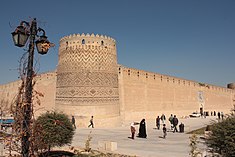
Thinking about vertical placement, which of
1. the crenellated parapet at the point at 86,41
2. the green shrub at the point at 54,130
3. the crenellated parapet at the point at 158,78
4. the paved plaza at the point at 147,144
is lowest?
the paved plaza at the point at 147,144

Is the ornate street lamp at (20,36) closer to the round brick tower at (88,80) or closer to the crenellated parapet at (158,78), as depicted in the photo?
the round brick tower at (88,80)

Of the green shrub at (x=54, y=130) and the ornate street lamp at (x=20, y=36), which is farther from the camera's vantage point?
the green shrub at (x=54, y=130)

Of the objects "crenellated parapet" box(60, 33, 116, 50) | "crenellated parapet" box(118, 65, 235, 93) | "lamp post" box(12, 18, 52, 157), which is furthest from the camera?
"crenellated parapet" box(118, 65, 235, 93)

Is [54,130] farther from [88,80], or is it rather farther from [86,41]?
[86,41]

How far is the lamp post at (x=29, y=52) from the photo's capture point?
3064mm

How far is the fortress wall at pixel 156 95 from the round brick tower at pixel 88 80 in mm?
3559

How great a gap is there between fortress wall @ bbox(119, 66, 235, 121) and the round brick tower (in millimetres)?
3559

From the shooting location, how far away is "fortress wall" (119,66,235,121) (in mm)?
18094

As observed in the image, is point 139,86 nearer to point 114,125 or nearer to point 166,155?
point 114,125

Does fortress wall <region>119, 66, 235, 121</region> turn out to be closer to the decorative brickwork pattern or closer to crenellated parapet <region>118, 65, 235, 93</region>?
crenellated parapet <region>118, 65, 235, 93</region>

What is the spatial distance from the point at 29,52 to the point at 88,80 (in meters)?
9.95

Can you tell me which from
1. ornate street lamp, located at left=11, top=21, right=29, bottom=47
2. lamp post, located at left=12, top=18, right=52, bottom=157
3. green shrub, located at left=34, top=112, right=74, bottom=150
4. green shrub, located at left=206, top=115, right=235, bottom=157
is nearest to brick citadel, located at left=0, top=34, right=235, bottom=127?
green shrub, located at left=34, top=112, right=74, bottom=150

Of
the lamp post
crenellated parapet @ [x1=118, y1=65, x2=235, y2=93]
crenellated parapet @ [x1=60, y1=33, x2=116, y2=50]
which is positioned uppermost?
crenellated parapet @ [x1=60, y1=33, x2=116, y2=50]

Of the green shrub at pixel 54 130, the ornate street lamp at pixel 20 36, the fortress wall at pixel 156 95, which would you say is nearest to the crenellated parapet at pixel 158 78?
the fortress wall at pixel 156 95
